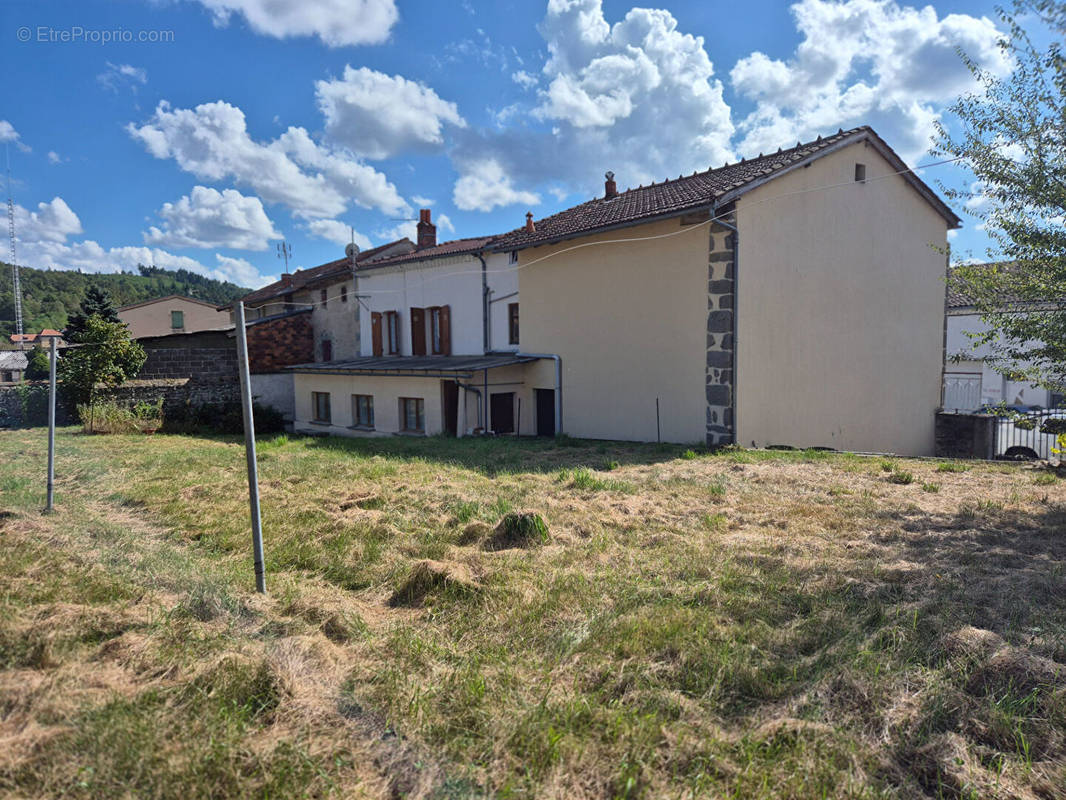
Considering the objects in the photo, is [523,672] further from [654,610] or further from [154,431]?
[154,431]

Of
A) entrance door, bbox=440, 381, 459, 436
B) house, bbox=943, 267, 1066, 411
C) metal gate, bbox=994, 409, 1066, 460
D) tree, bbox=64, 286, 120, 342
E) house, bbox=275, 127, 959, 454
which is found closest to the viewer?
house, bbox=275, 127, 959, 454

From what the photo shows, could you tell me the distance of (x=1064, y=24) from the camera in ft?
18.8

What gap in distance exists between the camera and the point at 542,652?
3479mm

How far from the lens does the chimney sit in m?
23.0

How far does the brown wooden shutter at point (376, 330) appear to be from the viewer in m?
21.0

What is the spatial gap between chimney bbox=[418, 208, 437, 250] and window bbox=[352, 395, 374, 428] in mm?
7017

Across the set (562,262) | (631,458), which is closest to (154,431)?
(562,262)

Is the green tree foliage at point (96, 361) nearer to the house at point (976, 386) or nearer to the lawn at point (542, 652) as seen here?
the lawn at point (542, 652)

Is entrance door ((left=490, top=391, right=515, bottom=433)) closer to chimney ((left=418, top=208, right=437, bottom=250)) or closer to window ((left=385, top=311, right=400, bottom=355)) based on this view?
window ((left=385, top=311, right=400, bottom=355))

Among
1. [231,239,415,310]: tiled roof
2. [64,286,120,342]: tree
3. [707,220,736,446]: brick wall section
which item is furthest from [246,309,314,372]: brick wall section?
[707,220,736,446]: brick wall section

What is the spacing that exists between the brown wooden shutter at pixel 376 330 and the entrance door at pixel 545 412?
7548mm

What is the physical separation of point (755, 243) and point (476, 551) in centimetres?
901

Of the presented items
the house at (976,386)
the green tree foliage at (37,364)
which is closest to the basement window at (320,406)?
the house at (976,386)

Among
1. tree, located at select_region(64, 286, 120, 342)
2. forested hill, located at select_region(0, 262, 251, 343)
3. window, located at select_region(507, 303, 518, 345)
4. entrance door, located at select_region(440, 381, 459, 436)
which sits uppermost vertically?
forested hill, located at select_region(0, 262, 251, 343)
